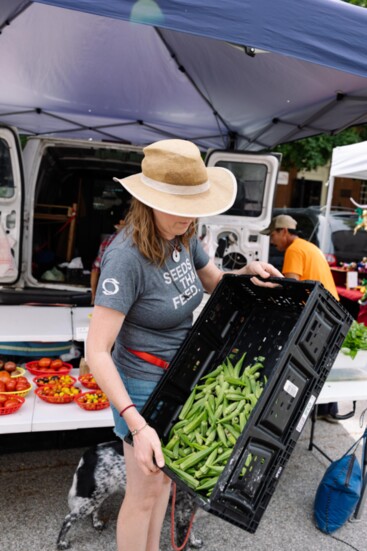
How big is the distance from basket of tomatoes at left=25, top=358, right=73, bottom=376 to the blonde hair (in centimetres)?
196

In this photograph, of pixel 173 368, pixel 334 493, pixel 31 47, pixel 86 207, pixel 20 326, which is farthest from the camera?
pixel 86 207

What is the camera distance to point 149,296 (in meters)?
1.87

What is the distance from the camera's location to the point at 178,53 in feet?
15.5

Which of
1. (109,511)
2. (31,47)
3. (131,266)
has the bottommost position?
(109,511)

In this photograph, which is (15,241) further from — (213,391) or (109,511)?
(213,391)

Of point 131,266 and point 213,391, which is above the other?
point 131,266

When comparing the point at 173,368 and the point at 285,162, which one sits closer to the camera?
the point at 173,368

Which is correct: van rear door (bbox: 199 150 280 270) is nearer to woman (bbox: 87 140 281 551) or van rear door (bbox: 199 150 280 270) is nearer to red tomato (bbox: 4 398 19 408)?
red tomato (bbox: 4 398 19 408)

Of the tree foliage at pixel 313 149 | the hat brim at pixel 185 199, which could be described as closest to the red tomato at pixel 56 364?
the hat brim at pixel 185 199

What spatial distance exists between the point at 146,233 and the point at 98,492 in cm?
167

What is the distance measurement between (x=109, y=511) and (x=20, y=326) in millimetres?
1512

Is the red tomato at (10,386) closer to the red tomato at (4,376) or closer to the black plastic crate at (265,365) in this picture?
the red tomato at (4,376)

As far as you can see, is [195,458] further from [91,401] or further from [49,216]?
[49,216]

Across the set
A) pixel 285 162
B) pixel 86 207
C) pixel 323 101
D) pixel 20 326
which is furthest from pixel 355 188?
pixel 20 326
